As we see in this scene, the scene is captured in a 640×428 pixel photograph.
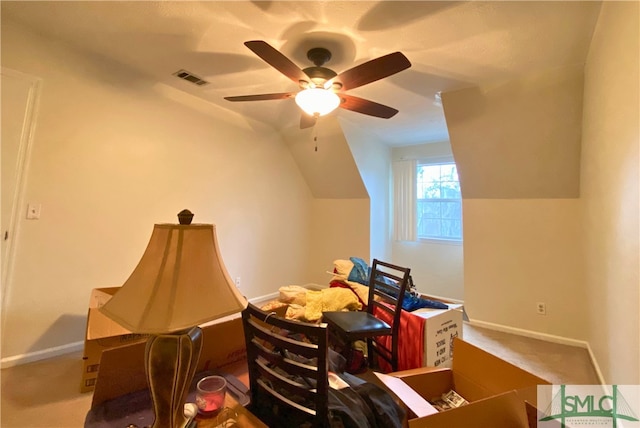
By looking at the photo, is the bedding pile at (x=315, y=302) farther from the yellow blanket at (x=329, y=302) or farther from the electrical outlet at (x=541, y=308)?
the electrical outlet at (x=541, y=308)

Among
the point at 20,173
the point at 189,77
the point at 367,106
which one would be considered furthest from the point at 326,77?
the point at 20,173

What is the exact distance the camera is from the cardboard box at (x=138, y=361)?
109cm

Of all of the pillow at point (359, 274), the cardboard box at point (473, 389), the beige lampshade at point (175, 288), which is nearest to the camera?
the beige lampshade at point (175, 288)

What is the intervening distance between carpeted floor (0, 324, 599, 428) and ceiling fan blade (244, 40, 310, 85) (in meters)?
2.36

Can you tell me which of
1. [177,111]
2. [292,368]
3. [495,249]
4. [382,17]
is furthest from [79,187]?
[495,249]

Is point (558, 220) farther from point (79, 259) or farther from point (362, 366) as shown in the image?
point (79, 259)

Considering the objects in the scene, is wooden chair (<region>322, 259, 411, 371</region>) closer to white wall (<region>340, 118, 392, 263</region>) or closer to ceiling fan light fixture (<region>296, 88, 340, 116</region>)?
ceiling fan light fixture (<region>296, 88, 340, 116</region>)

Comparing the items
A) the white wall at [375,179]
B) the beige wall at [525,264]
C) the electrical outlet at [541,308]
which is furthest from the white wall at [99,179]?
the electrical outlet at [541,308]

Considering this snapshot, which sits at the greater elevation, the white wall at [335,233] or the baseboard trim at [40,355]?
the white wall at [335,233]

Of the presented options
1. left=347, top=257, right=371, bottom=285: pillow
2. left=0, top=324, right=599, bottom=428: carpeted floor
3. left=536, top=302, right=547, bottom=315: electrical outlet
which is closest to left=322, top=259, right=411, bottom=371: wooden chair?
left=347, top=257, right=371, bottom=285: pillow

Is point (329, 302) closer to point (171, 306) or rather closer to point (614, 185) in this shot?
point (171, 306)

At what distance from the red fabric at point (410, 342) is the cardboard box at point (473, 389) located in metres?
0.45

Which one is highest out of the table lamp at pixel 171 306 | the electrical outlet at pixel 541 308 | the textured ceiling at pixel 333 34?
the textured ceiling at pixel 333 34

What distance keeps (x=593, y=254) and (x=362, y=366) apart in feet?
7.17
